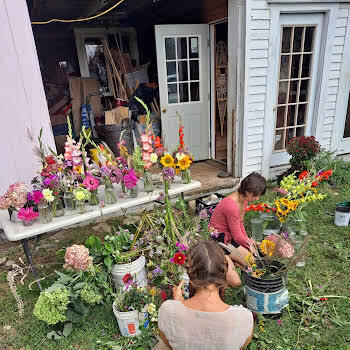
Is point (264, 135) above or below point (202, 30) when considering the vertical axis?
below

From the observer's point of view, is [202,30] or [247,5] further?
[202,30]

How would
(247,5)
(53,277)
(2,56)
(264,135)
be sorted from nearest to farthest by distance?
(53,277) < (2,56) < (247,5) < (264,135)

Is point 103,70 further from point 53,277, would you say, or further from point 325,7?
point 53,277

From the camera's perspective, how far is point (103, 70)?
22.5 ft

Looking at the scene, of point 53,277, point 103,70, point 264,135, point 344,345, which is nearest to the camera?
point 344,345

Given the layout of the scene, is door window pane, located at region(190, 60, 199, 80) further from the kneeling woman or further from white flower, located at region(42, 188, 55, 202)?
white flower, located at region(42, 188, 55, 202)

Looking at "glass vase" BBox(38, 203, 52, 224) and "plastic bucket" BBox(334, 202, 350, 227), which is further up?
"glass vase" BBox(38, 203, 52, 224)

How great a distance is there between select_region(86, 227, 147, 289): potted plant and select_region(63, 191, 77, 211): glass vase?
1.23 ft

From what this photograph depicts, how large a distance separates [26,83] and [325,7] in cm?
407

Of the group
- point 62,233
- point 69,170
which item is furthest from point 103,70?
point 69,170

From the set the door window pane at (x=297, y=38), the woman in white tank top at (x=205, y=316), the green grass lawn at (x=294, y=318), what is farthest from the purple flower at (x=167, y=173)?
the door window pane at (x=297, y=38)

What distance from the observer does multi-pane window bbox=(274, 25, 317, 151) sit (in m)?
4.19

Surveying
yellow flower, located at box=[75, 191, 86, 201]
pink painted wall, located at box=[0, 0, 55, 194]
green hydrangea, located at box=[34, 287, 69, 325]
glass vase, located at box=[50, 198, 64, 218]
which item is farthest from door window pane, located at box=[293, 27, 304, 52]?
green hydrangea, located at box=[34, 287, 69, 325]

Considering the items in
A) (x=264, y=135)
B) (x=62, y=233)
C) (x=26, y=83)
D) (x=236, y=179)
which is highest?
(x=26, y=83)
